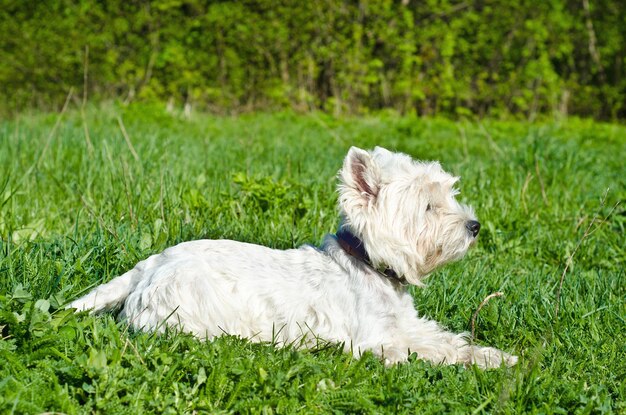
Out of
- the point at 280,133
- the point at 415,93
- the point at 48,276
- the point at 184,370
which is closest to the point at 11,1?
the point at 280,133

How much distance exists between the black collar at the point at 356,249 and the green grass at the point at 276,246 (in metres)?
0.53

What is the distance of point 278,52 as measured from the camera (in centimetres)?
1480

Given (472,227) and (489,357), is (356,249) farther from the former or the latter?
(489,357)

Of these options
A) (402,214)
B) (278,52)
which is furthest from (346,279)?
(278,52)

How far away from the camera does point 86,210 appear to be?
16.8 feet

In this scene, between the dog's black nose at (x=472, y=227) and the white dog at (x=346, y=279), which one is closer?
the white dog at (x=346, y=279)

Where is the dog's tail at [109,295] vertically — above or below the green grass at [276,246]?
above

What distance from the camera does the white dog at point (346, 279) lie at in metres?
3.50

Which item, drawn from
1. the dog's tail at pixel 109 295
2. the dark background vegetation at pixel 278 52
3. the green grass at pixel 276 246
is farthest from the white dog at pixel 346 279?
the dark background vegetation at pixel 278 52

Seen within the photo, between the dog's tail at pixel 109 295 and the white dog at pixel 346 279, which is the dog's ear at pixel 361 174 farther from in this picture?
the dog's tail at pixel 109 295

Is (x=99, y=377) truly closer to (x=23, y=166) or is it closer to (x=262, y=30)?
(x=23, y=166)

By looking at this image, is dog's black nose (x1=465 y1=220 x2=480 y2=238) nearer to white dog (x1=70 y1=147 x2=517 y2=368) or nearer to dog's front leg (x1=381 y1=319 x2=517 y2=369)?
white dog (x1=70 y1=147 x2=517 y2=368)

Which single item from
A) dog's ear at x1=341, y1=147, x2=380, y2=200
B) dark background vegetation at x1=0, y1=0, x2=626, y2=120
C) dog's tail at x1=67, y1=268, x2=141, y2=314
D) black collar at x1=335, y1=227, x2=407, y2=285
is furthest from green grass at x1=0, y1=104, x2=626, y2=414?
dark background vegetation at x1=0, y1=0, x2=626, y2=120

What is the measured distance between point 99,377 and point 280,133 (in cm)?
777
